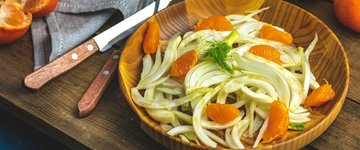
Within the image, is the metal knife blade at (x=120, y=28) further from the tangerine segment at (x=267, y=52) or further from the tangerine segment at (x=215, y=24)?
the tangerine segment at (x=267, y=52)

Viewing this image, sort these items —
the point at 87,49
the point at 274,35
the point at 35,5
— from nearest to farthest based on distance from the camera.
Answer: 1. the point at 274,35
2. the point at 87,49
3. the point at 35,5

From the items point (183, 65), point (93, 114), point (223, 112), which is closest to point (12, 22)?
point (93, 114)

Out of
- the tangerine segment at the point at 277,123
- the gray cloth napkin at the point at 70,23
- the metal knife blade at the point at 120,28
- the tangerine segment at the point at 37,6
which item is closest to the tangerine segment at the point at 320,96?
the tangerine segment at the point at 277,123

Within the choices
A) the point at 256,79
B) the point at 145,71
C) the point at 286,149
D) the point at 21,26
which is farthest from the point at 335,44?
the point at 21,26

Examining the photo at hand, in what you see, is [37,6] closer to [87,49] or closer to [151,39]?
[87,49]

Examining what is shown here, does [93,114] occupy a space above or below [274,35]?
below

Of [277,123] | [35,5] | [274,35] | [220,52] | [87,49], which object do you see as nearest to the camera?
[277,123]
